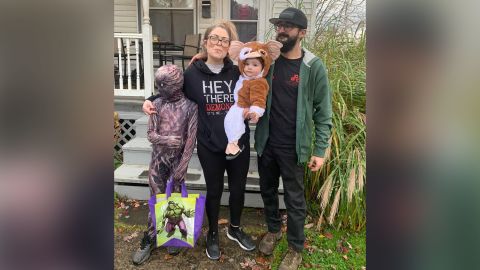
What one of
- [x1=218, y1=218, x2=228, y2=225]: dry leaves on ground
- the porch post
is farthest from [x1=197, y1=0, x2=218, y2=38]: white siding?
[x1=218, y1=218, x2=228, y2=225]: dry leaves on ground

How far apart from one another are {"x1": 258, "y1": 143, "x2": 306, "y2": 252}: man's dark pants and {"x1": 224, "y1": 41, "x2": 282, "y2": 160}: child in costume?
1.10 feet

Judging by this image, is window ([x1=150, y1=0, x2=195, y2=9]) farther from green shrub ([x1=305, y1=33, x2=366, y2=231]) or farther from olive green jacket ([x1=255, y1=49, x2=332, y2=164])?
olive green jacket ([x1=255, y1=49, x2=332, y2=164])

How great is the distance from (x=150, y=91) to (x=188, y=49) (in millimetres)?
2068

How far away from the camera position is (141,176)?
4.04 m

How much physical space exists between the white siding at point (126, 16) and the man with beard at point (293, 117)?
6211 millimetres

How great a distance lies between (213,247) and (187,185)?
3.48 feet

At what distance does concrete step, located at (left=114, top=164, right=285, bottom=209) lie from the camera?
12.6 ft

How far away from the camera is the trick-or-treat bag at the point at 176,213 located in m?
2.65

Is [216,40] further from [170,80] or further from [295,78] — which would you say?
[295,78]

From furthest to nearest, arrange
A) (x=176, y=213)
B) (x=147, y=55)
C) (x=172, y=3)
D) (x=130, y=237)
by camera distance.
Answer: (x=172, y=3)
(x=147, y=55)
(x=130, y=237)
(x=176, y=213)

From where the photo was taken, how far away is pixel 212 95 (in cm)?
251

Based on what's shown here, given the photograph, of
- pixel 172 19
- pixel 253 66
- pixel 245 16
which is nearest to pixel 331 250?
pixel 253 66
